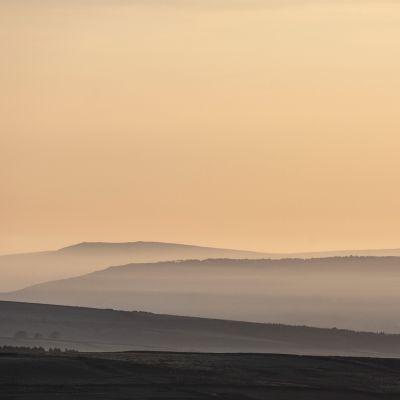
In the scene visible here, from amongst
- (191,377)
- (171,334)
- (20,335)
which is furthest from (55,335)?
(191,377)

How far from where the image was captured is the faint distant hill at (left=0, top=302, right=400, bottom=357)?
112312 mm

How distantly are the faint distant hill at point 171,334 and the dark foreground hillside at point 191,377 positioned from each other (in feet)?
104

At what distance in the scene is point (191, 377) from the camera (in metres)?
64.2

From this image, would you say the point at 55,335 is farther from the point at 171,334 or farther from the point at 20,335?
the point at 171,334

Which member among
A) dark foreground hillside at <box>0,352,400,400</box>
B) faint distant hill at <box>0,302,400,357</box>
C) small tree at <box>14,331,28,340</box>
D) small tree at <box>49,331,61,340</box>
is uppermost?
faint distant hill at <box>0,302,400,357</box>

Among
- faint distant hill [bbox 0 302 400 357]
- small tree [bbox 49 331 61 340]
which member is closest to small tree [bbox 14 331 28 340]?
faint distant hill [bbox 0 302 400 357]

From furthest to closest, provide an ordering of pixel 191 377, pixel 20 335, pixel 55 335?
1. pixel 55 335
2. pixel 20 335
3. pixel 191 377

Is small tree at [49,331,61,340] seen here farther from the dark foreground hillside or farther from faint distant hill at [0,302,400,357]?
the dark foreground hillside

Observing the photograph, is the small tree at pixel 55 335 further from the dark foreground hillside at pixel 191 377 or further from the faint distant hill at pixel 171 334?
the dark foreground hillside at pixel 191 377

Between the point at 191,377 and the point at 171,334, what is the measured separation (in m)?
56.6

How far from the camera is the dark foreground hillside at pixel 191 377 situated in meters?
58.9

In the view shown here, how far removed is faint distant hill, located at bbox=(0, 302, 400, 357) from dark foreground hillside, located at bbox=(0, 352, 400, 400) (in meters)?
31.8

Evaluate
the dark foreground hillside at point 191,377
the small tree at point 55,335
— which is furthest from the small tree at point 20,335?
the dark foreground hillside at point 191,377

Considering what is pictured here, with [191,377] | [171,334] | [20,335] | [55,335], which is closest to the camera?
[191,377]
